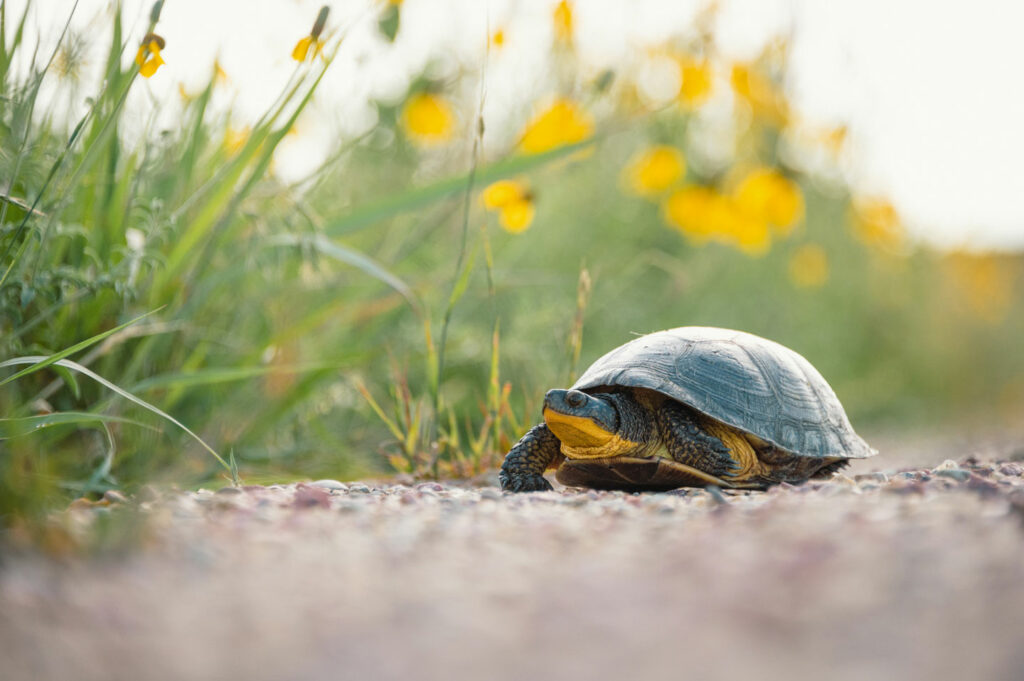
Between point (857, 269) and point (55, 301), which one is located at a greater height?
point (857, 269)

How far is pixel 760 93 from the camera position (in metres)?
5.49

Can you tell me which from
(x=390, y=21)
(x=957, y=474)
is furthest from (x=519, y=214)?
(x=957, y=474)

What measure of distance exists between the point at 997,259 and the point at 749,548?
12656 mm

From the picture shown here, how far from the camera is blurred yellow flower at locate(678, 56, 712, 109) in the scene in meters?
4.29

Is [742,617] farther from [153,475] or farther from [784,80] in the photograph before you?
[784,80]

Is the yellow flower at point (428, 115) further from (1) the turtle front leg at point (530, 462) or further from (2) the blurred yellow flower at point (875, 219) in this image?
(2) the blurred yellow flower at point (875, 219)

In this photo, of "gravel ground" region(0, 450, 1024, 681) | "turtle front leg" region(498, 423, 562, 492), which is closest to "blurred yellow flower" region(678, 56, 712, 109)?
"turtle front leg" region(498, 423, 562, 492)

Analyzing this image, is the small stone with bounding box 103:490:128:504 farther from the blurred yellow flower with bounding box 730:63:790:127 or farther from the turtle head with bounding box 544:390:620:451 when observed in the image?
the blurred yellow flower with bounding box 730:63:790:127

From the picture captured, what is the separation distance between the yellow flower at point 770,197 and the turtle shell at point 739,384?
2.18m

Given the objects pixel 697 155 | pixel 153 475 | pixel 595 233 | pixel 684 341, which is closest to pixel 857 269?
pixel 697 155

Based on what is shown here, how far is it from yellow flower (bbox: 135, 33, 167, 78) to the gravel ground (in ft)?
3.95

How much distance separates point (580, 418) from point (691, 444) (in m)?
0.38

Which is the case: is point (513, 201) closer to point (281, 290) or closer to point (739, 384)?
point (281, 290)

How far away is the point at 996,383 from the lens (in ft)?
33.7
